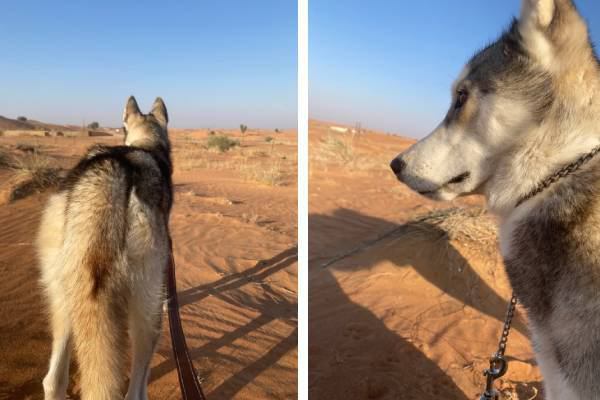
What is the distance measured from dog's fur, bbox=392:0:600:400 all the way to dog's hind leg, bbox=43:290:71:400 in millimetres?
2136

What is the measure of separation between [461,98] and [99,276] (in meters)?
1.79

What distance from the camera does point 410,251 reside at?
463 centimetres

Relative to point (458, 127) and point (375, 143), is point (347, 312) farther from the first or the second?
point (375, 143)

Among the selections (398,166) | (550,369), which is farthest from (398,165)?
(550,369)

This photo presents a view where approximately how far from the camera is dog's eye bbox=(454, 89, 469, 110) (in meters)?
1.55

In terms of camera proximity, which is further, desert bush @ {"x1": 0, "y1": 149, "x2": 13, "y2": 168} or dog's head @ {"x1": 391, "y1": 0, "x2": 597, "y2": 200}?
desert bush @ {"x1": 0, "y1": 149, "x2": 13, "y2": 168}

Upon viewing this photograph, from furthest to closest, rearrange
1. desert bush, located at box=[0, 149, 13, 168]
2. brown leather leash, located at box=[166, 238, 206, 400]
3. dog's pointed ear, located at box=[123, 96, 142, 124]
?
desert bush, located at box=[0, 149, 13, 168]
dog's pointed ear, located at box=[123, 96, 142, 124]
brown leather leash, located at box=[166, 238, 206, 400]

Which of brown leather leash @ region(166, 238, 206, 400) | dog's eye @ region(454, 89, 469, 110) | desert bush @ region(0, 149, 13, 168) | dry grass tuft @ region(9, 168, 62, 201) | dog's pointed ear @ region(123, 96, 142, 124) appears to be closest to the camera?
dog's eye @ region(454, 89, 469, 110)

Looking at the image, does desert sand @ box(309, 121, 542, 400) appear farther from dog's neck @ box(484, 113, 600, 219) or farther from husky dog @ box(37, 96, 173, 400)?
dog's neck @ box(484, 113, 600, 219)

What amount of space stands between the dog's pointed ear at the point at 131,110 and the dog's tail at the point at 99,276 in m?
2.25

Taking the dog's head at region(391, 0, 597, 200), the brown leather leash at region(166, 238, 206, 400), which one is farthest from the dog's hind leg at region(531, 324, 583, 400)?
the brown leather leash at region(166, 238, 206, 400)

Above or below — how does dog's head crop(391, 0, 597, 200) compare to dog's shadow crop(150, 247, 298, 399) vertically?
above

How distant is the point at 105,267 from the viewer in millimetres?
1823

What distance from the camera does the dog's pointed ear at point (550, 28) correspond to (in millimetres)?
1189
